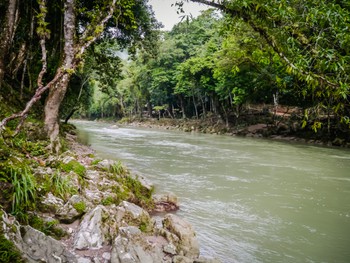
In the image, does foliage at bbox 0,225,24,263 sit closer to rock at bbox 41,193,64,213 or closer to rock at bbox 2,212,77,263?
rock at bbox 2,212,77,263

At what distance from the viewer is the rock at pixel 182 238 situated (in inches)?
173

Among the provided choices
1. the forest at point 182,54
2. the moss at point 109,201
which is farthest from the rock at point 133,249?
the forest at point 182,54

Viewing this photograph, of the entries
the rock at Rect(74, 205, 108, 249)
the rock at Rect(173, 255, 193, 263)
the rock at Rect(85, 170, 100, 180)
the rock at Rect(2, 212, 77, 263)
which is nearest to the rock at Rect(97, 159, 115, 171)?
the rock at Rect(85, 170, 100, 180)

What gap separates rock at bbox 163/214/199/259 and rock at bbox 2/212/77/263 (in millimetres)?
Answer: 1798

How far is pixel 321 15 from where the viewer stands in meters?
3.66

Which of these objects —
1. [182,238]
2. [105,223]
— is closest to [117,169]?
[105,223]

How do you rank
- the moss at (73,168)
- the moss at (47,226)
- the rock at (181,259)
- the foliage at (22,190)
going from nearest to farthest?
the foliage at (22,190) → the moss at (47,226) → the rock at (181,259) → the moss at (73,168)

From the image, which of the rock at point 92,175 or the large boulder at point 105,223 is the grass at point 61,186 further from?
the rock at point 92,175

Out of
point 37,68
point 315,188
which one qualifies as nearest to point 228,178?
point 315,188

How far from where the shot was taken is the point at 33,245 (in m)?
2.87

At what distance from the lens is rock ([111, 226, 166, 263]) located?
3590 millimetres

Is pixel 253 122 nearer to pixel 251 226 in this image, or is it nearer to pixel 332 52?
pixel 251 226

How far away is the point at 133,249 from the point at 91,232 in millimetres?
641

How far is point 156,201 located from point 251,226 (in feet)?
7.34
